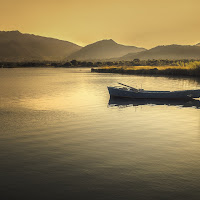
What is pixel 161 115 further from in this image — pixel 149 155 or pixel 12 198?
pixel 12 198

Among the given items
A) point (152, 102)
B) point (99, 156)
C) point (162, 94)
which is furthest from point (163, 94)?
point (99, 156)

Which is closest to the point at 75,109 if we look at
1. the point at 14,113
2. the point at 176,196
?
the point at 14,113

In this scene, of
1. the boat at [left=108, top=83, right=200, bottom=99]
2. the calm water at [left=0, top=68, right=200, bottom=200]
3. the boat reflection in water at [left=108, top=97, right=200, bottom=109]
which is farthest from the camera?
the boat at [left=108, top=83, right=200, bottom=99]

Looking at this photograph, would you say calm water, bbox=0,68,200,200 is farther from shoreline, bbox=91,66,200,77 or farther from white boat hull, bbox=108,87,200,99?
shoreline, bbox=91,66,200,77

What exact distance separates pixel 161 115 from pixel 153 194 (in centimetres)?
1634

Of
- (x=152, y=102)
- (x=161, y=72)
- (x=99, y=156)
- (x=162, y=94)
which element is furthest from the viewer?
(x=161, y=72)

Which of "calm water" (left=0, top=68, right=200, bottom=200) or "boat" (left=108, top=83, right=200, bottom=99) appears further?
"boat" (left=108, top=83, right=200, bottom=99)

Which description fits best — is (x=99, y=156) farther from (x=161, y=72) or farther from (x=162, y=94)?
(x=161, y=72)

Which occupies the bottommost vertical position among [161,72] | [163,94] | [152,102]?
[161,72]

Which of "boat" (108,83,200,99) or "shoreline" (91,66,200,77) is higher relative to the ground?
"boat" (108,83,200,99)

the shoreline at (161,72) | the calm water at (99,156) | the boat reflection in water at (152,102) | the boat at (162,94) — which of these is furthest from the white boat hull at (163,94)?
the shoreline at (161,72)

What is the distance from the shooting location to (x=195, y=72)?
79.5 metres

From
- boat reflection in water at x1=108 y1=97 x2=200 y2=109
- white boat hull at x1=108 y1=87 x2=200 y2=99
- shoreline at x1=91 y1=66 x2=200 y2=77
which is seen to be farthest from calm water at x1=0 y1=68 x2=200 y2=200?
shoreline at x1=91 y1=66 x2=200 y2=77

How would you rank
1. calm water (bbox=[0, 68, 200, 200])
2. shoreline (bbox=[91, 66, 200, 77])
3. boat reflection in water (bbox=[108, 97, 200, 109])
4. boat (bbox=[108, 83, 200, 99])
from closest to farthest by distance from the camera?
calm water (bbox=[0, 68, 200, 200]) < boat reflection in water (bbox=[108, 97, 200, 109]) < boat (bbox=[108, 83, 200, 99]) < shoreline (bbox=[91, 66, 200, 77])
